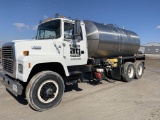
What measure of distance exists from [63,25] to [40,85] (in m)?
2.31

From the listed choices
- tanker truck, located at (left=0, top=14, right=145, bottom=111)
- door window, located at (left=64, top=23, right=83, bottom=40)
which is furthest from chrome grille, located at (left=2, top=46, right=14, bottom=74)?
door window, located at (left=64, top=23, right=83, bottom=40)

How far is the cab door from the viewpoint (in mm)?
5969

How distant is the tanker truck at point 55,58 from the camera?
4898 mm

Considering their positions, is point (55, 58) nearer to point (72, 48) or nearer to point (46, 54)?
point (46, 54)

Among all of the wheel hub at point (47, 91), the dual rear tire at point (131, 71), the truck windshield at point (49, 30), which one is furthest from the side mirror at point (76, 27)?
the dual rear tire at point (131, 71)

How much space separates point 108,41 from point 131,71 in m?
3.18

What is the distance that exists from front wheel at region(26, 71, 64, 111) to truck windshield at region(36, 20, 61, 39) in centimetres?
152

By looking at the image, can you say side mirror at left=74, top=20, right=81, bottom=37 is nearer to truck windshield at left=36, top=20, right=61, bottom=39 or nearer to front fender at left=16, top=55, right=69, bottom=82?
truck windshield at left=36, top=20, right=61, bottom=39

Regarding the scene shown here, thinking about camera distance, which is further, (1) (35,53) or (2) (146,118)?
(1) (35,53)

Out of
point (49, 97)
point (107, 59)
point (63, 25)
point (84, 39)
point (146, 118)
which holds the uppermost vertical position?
point (63, 25)

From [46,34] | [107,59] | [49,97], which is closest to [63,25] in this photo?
[46,34]

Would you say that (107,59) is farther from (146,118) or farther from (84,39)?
(146,118)

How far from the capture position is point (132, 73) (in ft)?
33.7

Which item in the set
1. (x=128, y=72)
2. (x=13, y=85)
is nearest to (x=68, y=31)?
(x=13, y=85)
